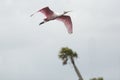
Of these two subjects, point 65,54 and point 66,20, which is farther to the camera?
point 65,54

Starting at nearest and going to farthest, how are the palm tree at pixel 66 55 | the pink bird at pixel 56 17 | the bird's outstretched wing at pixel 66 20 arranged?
the pink bird at pixel 56 17 → the bird's outstretched wing at pixel 66 20 → the palm tree at pixel 66 55

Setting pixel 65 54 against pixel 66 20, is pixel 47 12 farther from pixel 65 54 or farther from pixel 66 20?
pixel 65 54

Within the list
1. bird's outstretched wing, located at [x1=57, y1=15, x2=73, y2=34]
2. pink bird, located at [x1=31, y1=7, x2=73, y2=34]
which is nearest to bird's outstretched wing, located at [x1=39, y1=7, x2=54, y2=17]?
pink bird, located at [x1=31, y1=7, x2=73, y2=34]

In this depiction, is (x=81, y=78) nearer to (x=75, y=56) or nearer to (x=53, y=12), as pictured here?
(x=75, y=56)

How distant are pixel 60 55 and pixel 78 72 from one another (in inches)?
263

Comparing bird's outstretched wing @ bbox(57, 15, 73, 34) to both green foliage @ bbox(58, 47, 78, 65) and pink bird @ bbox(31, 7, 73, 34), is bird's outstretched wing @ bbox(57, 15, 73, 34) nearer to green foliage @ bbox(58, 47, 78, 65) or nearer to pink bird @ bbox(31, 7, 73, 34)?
pink bird @ bbox(31, 7, 73, 34)

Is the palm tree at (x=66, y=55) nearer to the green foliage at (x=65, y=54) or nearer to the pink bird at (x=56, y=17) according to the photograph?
the green foliage at (x=65, y=54)

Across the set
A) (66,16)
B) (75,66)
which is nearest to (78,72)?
(75,66)

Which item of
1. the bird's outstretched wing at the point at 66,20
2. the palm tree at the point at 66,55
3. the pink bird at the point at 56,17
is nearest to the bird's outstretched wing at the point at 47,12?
the pink bird at the point at 56,17

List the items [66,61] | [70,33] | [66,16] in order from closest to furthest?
[70,33], [66,16], [66,61]

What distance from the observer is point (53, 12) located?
47344mm

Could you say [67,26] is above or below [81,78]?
below

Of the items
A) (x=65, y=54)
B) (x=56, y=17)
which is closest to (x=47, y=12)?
(x=56, y=17)

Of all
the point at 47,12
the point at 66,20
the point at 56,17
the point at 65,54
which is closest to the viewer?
the point at 56,17
